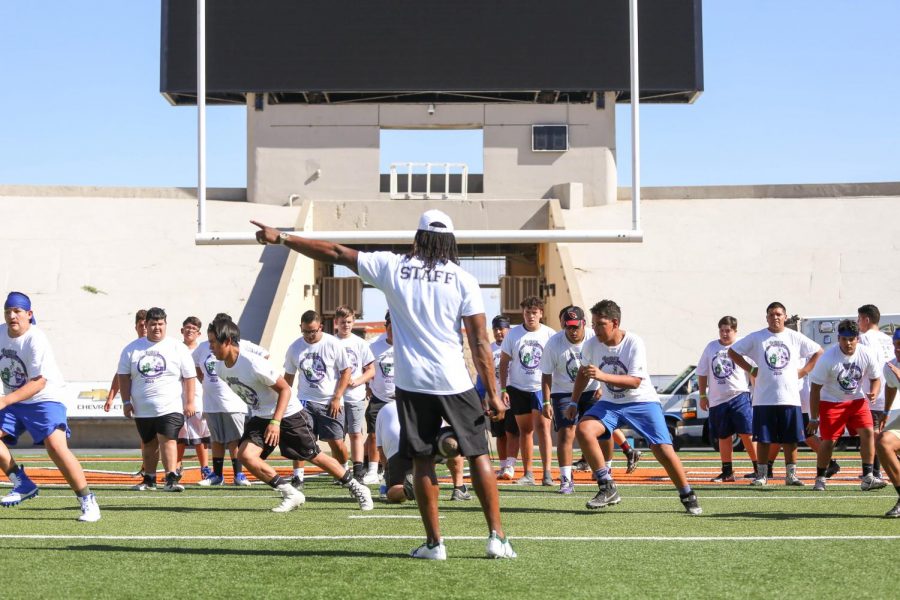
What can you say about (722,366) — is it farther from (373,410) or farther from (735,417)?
(373,410)

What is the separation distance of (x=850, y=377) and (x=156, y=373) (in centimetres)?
677

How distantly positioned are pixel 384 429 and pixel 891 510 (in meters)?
3.81

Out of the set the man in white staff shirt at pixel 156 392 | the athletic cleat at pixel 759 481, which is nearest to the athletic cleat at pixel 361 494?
the man in white staff shirt at pixel 156 392

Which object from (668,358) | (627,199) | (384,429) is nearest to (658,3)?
(627,199)

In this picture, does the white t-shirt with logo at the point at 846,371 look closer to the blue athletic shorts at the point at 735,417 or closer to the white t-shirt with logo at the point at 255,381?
the blue athletic shorts at the point at 735,417

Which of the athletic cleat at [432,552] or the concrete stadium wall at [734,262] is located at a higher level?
the concrete stadium wall at [734,262]

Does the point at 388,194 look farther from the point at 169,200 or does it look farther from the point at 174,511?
the point at 174,511

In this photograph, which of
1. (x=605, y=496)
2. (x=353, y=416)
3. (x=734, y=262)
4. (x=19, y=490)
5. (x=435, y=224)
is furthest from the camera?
(x=734, y=262)

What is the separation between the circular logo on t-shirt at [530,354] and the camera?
12.9 metres

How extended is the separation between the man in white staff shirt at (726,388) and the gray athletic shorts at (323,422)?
4077 millimetres

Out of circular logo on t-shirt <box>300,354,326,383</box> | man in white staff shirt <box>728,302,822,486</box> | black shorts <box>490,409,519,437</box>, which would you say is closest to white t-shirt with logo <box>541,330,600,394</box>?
black shorts <box>490,409,519,437</box>

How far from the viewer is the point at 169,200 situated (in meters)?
35.5

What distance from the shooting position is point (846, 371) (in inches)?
463

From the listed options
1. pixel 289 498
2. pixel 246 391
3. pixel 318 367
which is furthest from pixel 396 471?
pixel 318 367
